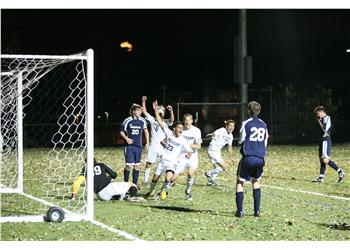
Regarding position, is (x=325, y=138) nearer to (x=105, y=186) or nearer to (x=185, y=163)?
(x=185, y=163)

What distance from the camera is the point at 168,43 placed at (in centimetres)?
Result: 4062

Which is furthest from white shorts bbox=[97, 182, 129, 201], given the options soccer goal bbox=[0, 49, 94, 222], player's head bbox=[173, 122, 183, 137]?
player's head bbox=[173, 122, 183, 137]

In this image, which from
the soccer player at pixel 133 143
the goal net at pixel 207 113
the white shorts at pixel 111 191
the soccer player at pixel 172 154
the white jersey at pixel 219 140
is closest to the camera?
the white shorts at pixel 111 191

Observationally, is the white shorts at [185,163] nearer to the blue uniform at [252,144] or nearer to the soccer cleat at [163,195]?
the soccer cleat at [163,195]

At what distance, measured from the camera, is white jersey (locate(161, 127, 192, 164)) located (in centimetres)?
1205

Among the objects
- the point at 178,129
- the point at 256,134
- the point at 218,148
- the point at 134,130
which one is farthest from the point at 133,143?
the point at 256,134

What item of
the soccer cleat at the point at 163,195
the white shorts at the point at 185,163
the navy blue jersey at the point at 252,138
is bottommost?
the soccer cleat at the point at 163,195

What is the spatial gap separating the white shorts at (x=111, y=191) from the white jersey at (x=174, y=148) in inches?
37.1

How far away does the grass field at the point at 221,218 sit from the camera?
28.3 ft

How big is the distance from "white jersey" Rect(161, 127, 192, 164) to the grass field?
0.78 m

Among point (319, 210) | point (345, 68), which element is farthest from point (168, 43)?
point (319, 210)

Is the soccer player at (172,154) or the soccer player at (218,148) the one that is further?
the soccer player at (218,148)

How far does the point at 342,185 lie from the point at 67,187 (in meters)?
6.06

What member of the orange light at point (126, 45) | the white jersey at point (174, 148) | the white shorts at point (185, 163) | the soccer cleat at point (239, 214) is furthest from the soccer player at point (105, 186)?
the orange light at point (126, 45)
